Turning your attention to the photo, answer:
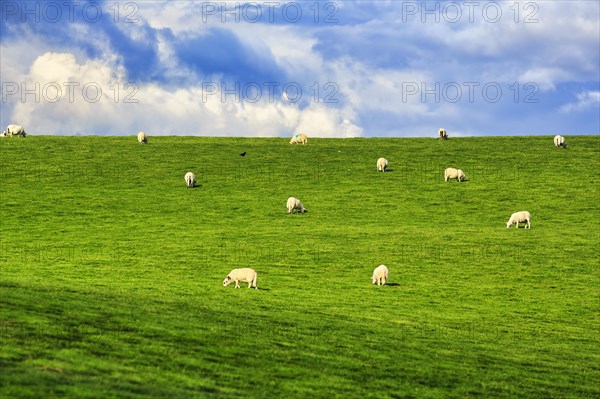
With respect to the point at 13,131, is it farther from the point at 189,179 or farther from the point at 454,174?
the point at 454,174

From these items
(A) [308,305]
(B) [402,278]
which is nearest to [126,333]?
(A) [308,305]

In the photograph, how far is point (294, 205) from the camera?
6269 cm

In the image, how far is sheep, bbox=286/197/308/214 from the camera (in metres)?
62.6

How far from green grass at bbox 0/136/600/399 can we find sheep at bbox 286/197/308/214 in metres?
1.29

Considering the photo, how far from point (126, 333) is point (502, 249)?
110 ft

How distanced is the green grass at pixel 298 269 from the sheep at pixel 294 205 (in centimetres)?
129

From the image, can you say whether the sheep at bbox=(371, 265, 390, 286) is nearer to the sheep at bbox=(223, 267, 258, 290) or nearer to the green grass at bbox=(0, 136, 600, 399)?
the green grass at bbox=(0, 136, 600, 399)

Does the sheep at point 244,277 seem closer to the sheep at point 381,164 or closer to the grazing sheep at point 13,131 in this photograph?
the sheep at point 381,164

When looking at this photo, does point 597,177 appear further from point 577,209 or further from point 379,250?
point 379,250

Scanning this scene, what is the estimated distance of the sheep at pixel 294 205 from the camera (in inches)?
2464

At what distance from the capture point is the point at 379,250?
52031mm

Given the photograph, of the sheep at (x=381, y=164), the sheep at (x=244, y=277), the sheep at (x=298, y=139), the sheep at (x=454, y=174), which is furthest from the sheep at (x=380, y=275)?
the sheep at (x=298, y=139)

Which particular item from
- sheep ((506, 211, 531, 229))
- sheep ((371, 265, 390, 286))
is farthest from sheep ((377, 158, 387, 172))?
sheep ((371, 265, 390, 286))

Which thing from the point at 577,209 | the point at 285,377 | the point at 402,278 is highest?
the point at 577,209
